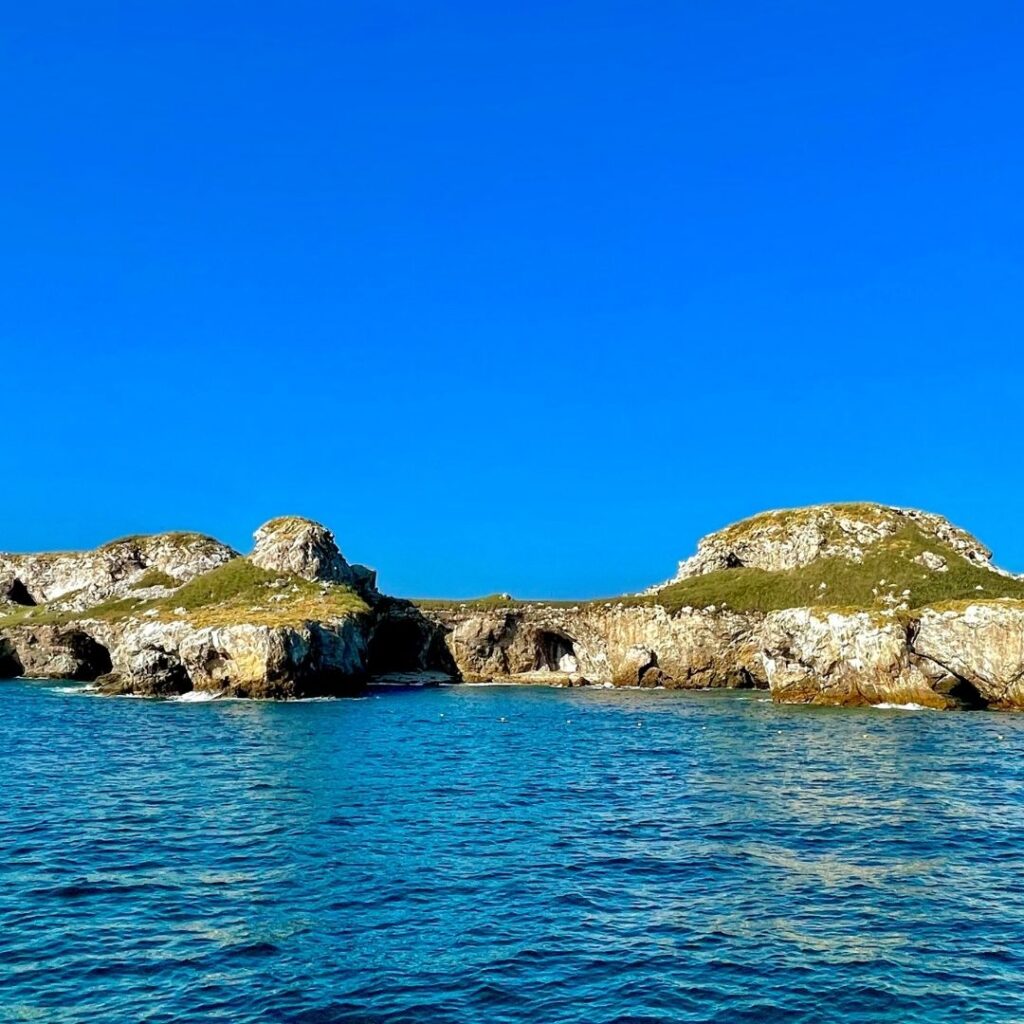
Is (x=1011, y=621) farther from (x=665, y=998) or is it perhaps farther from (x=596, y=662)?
(x=665, y=998)

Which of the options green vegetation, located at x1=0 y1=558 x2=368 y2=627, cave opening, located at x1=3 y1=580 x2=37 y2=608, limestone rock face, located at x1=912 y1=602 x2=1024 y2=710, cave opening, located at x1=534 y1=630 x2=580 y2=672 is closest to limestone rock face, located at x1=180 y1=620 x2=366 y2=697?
green vegetation, located at x1=0 y1=558 x2=368 y2=627

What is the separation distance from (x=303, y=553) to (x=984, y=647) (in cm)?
8827

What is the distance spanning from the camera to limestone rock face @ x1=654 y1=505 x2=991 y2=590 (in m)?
129

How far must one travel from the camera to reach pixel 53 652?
14462 centimetres

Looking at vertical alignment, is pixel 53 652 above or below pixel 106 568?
below

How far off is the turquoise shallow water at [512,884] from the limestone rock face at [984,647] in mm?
32036

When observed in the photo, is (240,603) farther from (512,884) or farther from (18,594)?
(512,884)

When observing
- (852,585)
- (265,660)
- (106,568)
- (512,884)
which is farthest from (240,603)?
(512,884)

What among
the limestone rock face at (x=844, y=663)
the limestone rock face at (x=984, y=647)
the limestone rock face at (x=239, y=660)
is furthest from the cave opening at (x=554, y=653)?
the limestone rock face at (x=984, y=647)

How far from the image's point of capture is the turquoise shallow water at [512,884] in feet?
74.1

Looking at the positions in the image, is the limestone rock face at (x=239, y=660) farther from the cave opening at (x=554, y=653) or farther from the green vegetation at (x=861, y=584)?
the green vegetation at (x=861, y=584)

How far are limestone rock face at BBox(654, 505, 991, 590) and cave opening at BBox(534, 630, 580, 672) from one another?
18889 mm

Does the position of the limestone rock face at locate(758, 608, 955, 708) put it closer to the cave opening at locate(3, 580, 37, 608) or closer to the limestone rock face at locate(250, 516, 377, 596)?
the limestone rock face at locate(250, 516, 377, 596)

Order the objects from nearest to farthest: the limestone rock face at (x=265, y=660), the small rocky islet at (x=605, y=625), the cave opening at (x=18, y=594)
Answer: the small rocky islet at (x=605, y=625) → the limestone rock face at (x=265, y=660) → the cave opening at (x=18, y=594)
